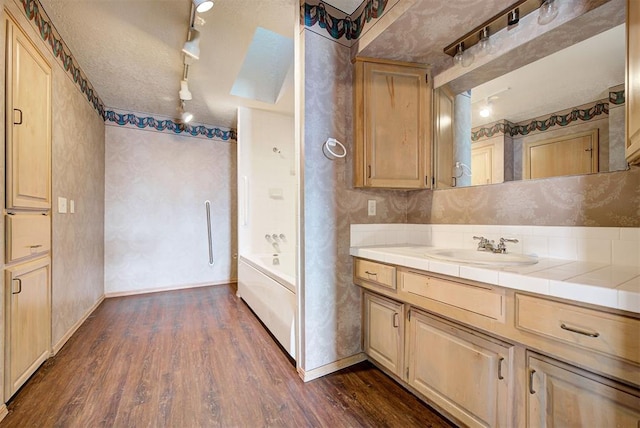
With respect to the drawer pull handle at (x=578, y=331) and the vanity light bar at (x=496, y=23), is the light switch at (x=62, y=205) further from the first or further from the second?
the drawer pull handle at (x=578, y=331)

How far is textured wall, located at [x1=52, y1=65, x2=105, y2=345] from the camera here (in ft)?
7.09

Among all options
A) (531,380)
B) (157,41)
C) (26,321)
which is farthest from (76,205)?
(531,380)

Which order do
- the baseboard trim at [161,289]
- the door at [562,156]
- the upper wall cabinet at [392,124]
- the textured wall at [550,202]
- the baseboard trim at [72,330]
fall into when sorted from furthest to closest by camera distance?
the baseboard trim at [161,289] < the baseboard trim at [72,330] < the upper wall cabinet at [392,124] < the door at [562,156] < the textured wall at [550,202]

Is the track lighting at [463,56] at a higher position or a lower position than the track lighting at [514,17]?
lower

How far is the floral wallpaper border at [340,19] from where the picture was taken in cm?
170

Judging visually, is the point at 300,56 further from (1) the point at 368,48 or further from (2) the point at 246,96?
(2) the point at 246,96

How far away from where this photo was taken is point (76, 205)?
258 centimetres

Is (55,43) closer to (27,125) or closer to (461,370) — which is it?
(27,125)

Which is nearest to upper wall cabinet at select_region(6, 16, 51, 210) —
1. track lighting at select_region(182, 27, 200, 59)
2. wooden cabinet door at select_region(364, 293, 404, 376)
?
track lighting at select_region(182, 27, 200, 59)

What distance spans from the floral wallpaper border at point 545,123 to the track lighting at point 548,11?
47cm

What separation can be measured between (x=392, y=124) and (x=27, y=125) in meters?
2.28

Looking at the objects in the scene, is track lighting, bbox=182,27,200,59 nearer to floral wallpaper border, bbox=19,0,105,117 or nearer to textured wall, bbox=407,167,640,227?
floral wallpaper border, bbox=19,0,105,117

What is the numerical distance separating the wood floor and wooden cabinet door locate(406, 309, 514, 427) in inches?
7.1

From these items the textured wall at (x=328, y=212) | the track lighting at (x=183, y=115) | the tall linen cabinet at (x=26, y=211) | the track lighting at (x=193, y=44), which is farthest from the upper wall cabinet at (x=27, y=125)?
the textured wall at (x=328, y=212)
